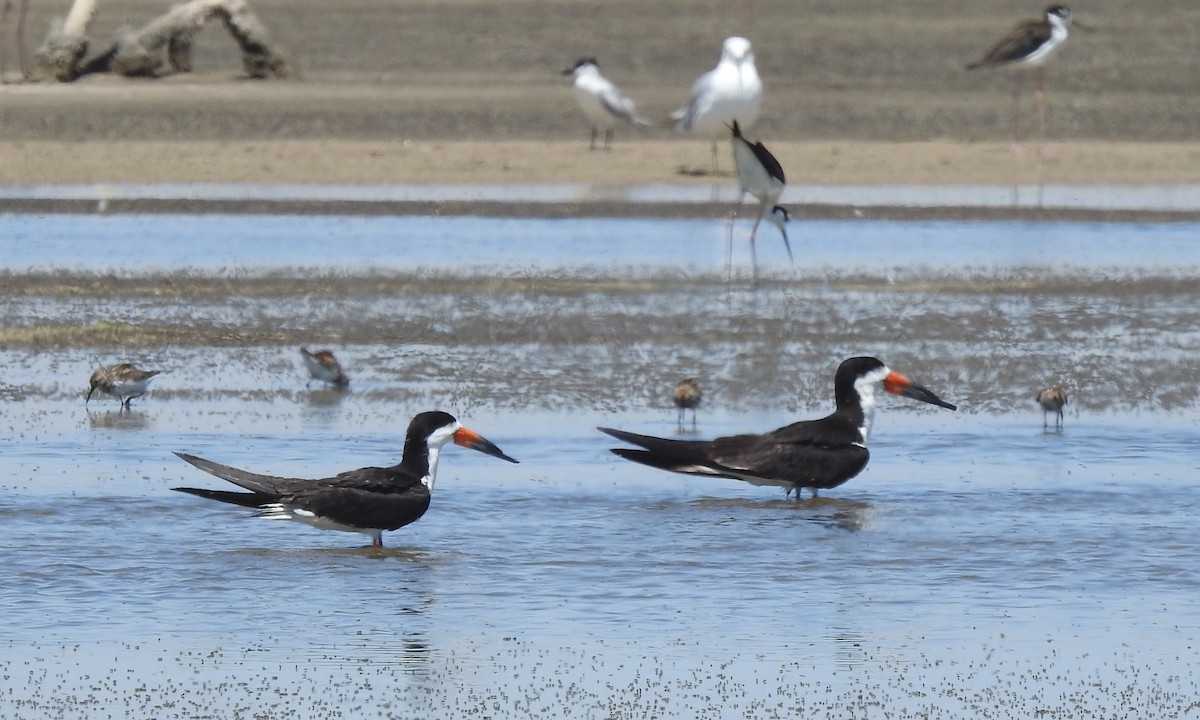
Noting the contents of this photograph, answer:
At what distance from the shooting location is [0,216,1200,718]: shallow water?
629 centimetres

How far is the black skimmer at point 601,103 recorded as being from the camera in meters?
26.2

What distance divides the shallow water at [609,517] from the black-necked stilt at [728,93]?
7.31 m

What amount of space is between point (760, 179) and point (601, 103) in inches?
Answer: 324

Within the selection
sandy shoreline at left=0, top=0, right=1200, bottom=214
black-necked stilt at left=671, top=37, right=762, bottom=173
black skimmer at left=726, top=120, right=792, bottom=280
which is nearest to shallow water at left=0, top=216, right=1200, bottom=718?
black skimmer at left=726, top=120, right=792, bottom=280

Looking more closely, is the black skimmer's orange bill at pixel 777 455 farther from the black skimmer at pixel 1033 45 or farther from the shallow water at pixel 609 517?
the black skimmer at pixel 1033 45

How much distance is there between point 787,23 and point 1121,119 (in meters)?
9.08

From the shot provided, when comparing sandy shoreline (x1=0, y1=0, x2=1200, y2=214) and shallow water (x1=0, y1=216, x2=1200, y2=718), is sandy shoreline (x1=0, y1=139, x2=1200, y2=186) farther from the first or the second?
shallow water (x1=0, y1=216, x2=1200, y2=718)

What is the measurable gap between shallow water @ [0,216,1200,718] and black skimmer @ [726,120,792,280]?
1425mm

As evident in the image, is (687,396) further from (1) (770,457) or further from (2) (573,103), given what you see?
(2) (573,103)

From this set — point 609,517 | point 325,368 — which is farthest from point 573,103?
point 609,517

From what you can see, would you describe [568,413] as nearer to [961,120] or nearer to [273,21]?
[961,120]

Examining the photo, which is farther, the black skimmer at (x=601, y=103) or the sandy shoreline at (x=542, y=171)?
the black skimmer at (x=601, y=103)

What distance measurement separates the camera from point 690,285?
16234 mm

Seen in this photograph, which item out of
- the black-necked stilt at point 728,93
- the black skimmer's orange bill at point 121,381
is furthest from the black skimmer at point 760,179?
the black skimmer's orange bill at point 121,381
